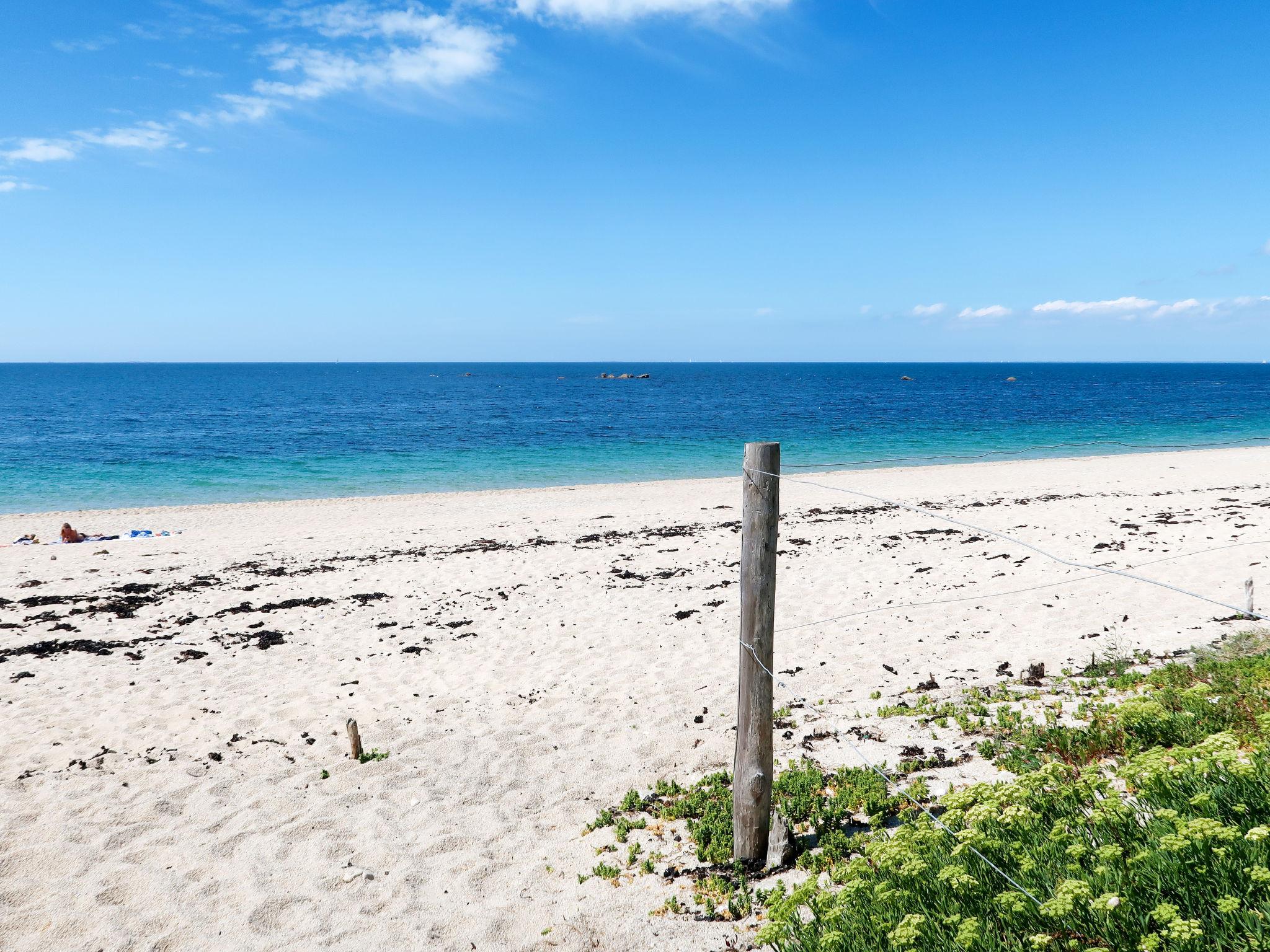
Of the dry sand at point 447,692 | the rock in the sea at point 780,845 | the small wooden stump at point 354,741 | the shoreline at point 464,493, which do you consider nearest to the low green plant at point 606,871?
the dry sand at point 447,692

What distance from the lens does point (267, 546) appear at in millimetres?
16984

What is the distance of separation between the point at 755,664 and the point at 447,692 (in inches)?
188

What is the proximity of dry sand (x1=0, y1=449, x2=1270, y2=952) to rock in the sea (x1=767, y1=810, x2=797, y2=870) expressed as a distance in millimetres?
597

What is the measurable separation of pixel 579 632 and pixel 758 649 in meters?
5.65

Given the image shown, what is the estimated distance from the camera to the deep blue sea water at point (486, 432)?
102 feet

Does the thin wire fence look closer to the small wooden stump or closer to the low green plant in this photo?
the low green plant

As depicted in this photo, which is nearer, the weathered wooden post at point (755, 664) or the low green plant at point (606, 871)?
the weathered wooden post at point (755, 664)

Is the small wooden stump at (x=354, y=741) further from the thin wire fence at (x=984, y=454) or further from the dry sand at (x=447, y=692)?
the thin wire fence at (x=984, y=454)

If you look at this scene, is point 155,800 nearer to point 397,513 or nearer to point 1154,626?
point 1154,626

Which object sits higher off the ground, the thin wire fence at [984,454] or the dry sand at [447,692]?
the thin wire fence at [984,454]

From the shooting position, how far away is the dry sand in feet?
16.1

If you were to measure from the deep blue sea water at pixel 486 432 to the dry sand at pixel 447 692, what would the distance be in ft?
48.0

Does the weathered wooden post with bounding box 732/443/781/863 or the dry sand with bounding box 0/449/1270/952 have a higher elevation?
the weathered wooden post with bounding box 732/443/781/863

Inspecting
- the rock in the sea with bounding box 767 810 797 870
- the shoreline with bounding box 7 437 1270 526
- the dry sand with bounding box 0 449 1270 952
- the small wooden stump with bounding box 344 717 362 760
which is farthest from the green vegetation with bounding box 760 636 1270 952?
the shoreline with bounding box 7 437 1270 526
